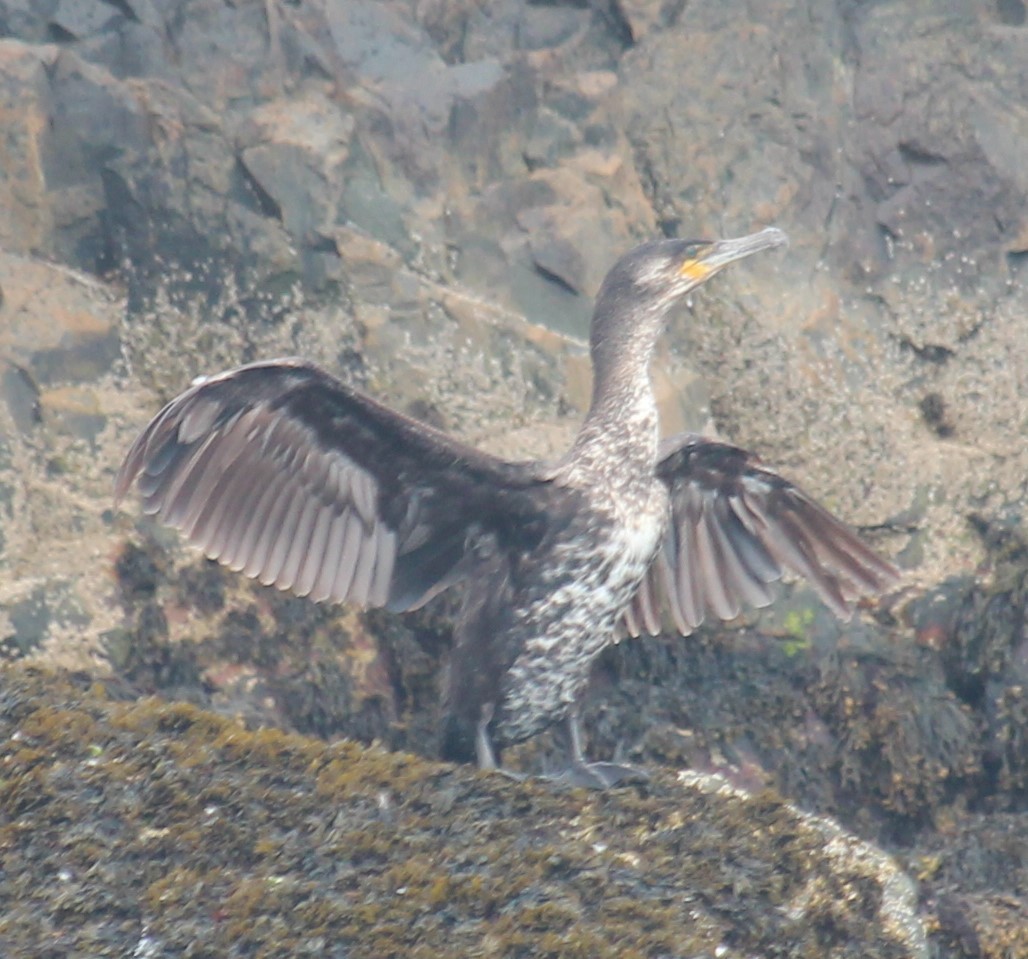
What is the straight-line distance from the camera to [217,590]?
6129 mm

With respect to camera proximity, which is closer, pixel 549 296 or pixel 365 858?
pixel 365 858

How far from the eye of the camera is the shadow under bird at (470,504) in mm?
4676

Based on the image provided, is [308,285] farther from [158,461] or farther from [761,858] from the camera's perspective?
[761,858]

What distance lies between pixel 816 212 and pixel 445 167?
1.62 m

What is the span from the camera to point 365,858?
A: 367 cm

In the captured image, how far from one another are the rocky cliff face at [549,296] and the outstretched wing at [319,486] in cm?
122

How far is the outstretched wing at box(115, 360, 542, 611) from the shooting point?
15.2 feet

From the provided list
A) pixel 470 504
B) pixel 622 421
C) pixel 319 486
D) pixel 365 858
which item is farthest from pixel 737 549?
pixel 365 858

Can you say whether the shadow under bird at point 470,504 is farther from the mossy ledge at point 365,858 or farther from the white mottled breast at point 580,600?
the mossy ledge at point 365,858

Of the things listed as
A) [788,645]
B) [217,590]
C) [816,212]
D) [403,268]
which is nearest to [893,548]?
[788,645]

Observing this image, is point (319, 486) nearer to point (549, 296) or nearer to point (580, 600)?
point (580, 600)

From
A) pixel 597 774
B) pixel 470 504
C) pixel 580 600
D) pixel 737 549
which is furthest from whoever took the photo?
pixel 737 549

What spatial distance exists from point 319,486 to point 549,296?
84.1 inches

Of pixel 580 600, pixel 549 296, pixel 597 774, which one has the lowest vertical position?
pixel 597 774
